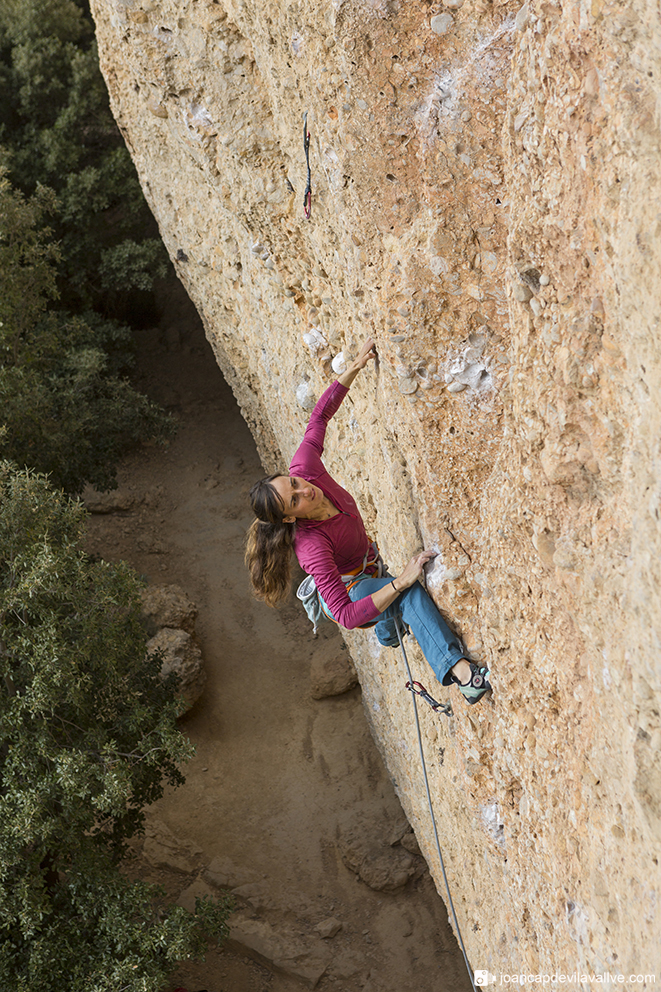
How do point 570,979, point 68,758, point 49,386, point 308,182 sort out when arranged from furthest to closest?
point 49,386 → point 68,758 → point 308,182 → point 570,979

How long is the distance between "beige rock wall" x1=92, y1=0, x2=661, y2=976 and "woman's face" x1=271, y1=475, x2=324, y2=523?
642 millimetres

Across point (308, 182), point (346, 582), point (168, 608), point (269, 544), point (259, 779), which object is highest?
point (308, 182)

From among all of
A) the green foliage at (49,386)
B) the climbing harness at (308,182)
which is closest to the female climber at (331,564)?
the climbing harness at (308,182)

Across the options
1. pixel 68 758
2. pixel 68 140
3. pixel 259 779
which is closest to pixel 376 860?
pixel 259 779

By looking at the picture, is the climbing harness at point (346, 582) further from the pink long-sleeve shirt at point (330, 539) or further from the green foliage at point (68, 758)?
the green foliage at point (68, 758)

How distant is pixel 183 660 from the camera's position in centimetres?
1059

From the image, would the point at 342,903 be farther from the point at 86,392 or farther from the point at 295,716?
the point at 86,392

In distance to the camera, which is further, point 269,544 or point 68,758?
point 68,758

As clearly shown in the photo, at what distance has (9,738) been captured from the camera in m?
6.12

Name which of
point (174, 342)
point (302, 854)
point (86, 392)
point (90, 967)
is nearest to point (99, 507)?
point (86, 392)

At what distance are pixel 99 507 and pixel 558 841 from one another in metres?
10.9

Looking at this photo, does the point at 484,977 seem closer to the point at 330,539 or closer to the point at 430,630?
the point at 430,630

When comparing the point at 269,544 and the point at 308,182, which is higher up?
the point at 308,182

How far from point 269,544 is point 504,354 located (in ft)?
5.43
